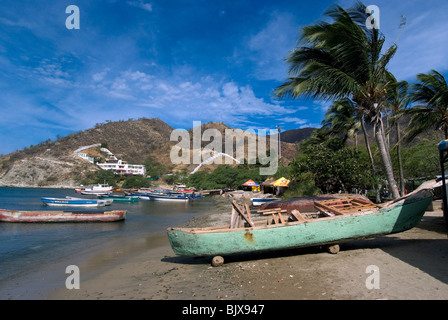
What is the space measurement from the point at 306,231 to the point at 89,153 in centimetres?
12376

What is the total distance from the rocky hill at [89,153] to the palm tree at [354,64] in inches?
2894

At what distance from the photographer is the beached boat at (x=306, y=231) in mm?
6992

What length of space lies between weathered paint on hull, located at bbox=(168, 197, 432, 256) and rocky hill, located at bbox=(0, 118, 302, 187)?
77934 mm

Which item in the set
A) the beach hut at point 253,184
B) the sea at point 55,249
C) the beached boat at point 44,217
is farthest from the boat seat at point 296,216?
the beach hut at point 253,184

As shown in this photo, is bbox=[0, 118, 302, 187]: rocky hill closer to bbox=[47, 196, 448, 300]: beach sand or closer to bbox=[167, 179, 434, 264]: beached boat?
bbox=[167, 179, 434, 264]: beached boat

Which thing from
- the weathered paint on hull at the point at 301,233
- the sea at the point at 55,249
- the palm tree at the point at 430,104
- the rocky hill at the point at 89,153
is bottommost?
the sea at the point at 55,249

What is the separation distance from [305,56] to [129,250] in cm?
1194

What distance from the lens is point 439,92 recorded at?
14.9 metres

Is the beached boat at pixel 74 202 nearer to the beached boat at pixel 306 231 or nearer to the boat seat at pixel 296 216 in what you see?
the beached boat at pixel 306 231

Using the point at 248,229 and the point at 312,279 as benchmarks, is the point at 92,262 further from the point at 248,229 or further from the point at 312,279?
the point at 312,279

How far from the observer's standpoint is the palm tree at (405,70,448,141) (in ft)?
49.4

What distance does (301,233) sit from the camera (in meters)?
6.98

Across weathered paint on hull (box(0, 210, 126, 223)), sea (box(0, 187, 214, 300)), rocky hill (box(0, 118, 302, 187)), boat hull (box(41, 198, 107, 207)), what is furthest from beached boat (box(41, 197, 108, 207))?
rocky hill (box(0, 118, 302, 187))
